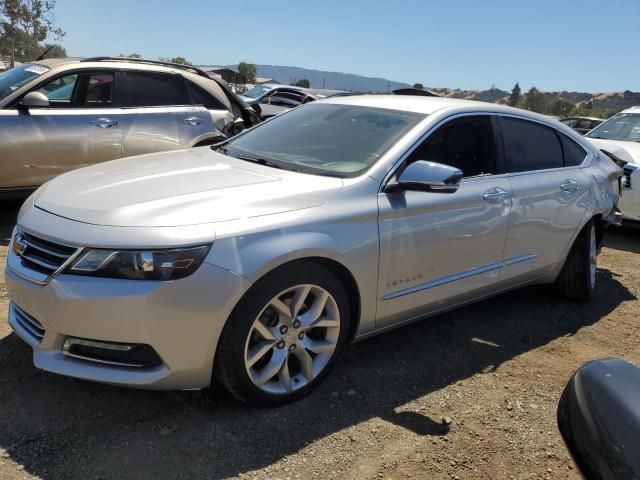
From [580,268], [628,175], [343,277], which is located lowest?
[580,268]

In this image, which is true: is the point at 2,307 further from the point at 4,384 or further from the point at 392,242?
the point at 392,242

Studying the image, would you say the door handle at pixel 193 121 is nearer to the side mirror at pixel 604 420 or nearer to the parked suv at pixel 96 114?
the parked suv at pixel 96 114

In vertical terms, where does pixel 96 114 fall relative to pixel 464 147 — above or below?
below

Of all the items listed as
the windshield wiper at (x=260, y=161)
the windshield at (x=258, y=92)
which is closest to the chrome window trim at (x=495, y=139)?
the windshield wiper at (x=260, y=161)

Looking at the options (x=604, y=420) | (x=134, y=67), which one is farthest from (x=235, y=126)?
(x=604, y=420)

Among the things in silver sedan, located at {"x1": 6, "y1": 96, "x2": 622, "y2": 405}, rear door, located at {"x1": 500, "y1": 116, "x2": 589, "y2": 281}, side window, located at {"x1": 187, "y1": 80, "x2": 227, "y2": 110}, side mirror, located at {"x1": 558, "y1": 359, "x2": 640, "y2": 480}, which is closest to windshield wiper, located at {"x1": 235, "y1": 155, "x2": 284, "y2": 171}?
silver sedan, located at {"x1": 6, "y1": 96, "x2": 622, "y2": 405}

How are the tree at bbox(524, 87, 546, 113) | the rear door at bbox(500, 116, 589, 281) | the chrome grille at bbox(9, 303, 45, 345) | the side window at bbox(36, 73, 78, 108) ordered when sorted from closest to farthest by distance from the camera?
the chrome grille at bbox(9, 303, 45, 345), the rear door at bbox(500, 116, 589, 281), the side window at bbox(36, 73, 78, 108), the tree at bbox(524, 87, 546, 113)

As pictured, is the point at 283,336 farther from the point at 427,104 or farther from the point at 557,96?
the point at 557,96

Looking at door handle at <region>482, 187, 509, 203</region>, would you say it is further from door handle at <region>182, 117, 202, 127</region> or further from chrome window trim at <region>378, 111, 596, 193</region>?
door handle at <region>182, 117, 202, 127</region>

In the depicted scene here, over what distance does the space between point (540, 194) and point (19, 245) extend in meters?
3.27

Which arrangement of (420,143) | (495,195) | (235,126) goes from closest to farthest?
(420,143) < (495,195) < (235,126)

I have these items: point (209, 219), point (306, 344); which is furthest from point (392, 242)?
point (209, 219)

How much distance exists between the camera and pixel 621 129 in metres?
8.77

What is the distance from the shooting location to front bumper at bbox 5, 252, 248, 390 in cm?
243
